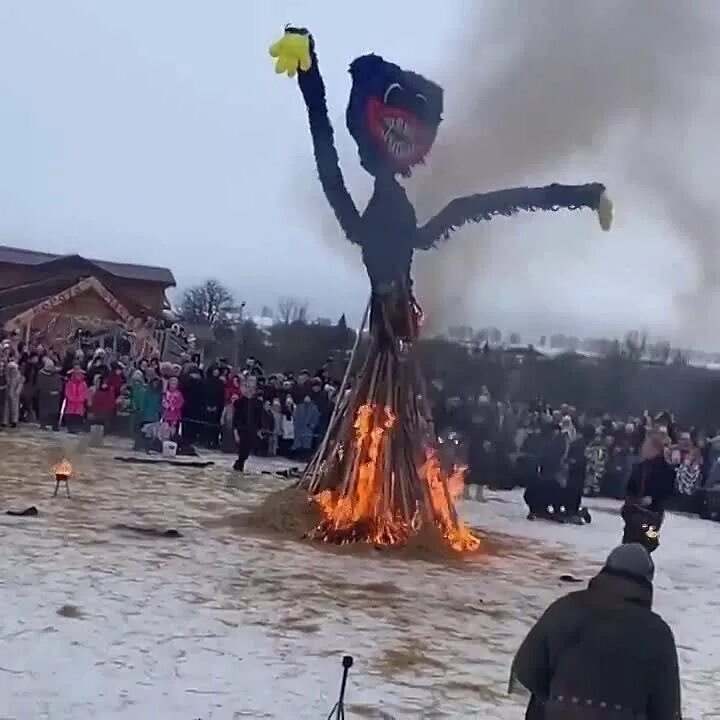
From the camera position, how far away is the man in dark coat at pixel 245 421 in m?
15.1

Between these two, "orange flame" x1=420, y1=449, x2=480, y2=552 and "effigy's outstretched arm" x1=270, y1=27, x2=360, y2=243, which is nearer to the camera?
"orange flame" x1=420, y1=449, x2=480, y2=552

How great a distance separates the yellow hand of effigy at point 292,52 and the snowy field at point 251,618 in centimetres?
408

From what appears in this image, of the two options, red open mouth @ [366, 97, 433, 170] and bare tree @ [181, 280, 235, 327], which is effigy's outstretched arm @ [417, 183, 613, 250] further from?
bare tree @ [181, 280, 235, 327]

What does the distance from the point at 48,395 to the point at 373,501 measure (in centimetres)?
1068

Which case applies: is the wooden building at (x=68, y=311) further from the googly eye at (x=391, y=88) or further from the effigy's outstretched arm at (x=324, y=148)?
the googly eye at (x=391, y=88)

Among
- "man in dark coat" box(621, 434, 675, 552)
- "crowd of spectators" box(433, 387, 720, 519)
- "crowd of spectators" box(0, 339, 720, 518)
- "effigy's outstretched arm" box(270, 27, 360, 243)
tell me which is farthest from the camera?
"crowd of spectators" box(0, 339, 720, 518)

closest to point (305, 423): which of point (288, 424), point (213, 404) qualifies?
point (288, 424)

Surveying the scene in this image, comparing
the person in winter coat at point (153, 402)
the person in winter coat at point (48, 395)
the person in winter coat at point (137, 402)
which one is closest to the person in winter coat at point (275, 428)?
the person in winter coat at point (153, 402)

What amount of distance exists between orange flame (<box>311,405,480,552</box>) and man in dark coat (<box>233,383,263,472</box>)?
16.7 feet

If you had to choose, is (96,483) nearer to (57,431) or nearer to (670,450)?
(57,431)

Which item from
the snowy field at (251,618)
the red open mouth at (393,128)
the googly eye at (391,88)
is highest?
the googly eye at (391,88)

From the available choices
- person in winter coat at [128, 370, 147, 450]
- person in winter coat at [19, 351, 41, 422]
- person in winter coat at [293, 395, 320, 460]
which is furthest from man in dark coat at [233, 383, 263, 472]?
person in winter coat at [19, 351, 41, 422]

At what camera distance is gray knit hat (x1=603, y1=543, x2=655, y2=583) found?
3641mm

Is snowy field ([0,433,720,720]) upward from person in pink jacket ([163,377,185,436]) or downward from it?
downward
